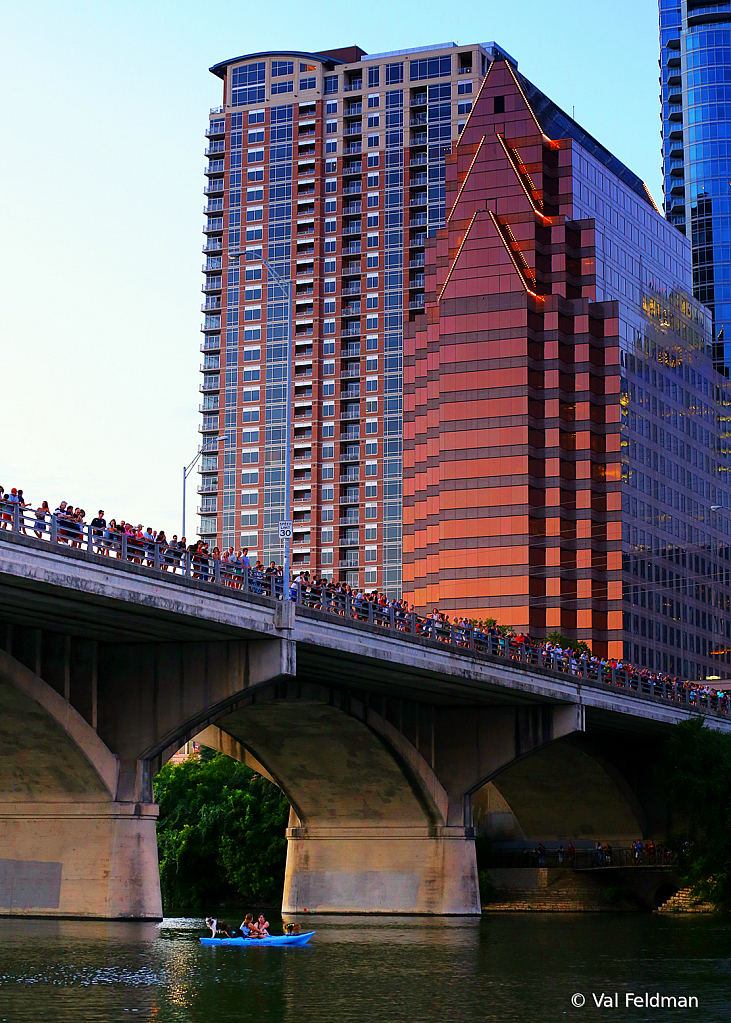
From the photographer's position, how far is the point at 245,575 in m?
54.2

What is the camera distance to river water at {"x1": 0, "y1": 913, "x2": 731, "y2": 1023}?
3484 cm

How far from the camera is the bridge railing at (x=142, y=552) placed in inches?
1772

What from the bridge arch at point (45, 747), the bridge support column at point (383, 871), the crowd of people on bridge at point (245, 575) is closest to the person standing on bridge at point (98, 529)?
the crowd of people on bridge at point (245, 575)

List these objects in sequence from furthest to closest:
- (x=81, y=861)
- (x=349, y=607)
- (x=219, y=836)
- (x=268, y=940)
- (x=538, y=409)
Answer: (x=538, y=409) < (x=219, y=836) < (x=349, y=607) < (x=81, y=861) < (x=268, y=940)

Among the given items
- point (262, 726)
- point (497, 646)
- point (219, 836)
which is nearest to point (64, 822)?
point (262, 726)

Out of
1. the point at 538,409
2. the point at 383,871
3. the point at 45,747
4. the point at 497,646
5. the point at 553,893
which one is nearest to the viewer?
the point at 45,747

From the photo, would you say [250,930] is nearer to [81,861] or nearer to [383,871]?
[81,861]

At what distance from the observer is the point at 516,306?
150875 millimetres

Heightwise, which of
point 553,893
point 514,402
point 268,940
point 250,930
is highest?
point 514,402

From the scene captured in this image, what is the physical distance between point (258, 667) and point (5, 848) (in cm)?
1185

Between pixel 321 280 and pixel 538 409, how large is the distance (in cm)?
3817

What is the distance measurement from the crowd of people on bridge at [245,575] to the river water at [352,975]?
1161cm

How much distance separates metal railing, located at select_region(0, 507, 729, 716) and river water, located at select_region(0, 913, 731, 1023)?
447 inches

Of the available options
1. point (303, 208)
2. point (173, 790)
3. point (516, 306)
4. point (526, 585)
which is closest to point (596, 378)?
point (516, 306)
